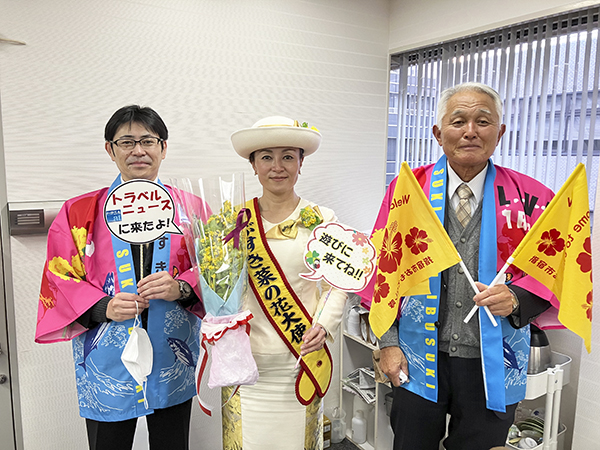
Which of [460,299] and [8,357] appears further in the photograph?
[8,357]

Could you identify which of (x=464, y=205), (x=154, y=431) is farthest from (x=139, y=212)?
(x=464, y=205)

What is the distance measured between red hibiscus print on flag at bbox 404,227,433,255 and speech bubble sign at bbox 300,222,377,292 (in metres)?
0.14

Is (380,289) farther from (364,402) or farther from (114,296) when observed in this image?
(364,402)

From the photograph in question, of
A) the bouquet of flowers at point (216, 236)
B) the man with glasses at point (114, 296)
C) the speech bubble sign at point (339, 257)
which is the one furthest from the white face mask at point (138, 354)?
the speech bubble sign at point (339, 257)

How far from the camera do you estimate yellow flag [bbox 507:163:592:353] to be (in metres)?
1.42

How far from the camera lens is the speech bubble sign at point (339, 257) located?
1.41m

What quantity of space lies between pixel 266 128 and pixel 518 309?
100 centimetres

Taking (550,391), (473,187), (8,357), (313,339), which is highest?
(473,187)

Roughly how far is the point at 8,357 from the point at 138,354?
3.66ft

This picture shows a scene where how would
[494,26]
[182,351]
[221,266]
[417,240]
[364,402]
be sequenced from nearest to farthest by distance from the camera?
[221,266] → [417,240] → [182,351] → [494,26] → [364,402]

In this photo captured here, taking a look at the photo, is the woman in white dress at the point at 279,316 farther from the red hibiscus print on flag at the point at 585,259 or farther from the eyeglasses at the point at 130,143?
the red hibiscus print on flag at the point at 585,259

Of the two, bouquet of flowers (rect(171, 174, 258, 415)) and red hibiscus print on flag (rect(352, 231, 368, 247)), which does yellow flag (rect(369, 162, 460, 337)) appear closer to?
red hibiscus print on flag (rect(352, 231, 368, 247))

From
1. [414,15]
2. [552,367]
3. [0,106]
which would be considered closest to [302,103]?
[414,15]

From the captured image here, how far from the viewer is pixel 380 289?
1.54 m
